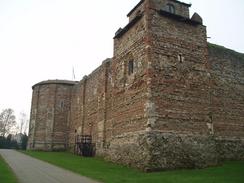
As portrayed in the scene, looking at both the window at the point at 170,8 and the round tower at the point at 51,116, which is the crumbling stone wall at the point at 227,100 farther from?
the round tower at the point at 51,116

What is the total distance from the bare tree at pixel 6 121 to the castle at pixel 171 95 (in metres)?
45.2

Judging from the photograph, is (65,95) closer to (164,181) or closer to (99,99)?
(99,99)

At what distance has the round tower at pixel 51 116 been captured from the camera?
115 feet

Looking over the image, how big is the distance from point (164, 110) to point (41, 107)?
24.3 meters

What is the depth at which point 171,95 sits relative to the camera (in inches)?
647

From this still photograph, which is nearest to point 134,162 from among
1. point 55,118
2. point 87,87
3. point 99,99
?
point 99,99

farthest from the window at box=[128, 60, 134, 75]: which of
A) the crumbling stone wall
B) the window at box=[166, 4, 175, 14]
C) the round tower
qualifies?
the round tower

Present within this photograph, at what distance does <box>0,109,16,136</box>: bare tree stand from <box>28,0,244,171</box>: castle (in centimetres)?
4515

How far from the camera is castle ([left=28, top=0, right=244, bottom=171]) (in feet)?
51.4

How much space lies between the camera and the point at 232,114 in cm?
2034

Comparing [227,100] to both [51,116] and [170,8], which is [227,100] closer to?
[170,8]

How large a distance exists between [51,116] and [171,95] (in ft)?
73.6

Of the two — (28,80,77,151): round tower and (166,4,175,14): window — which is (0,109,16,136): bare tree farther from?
(166,4,175,14): window

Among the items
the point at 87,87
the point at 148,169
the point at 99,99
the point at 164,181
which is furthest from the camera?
the point at 87,87
